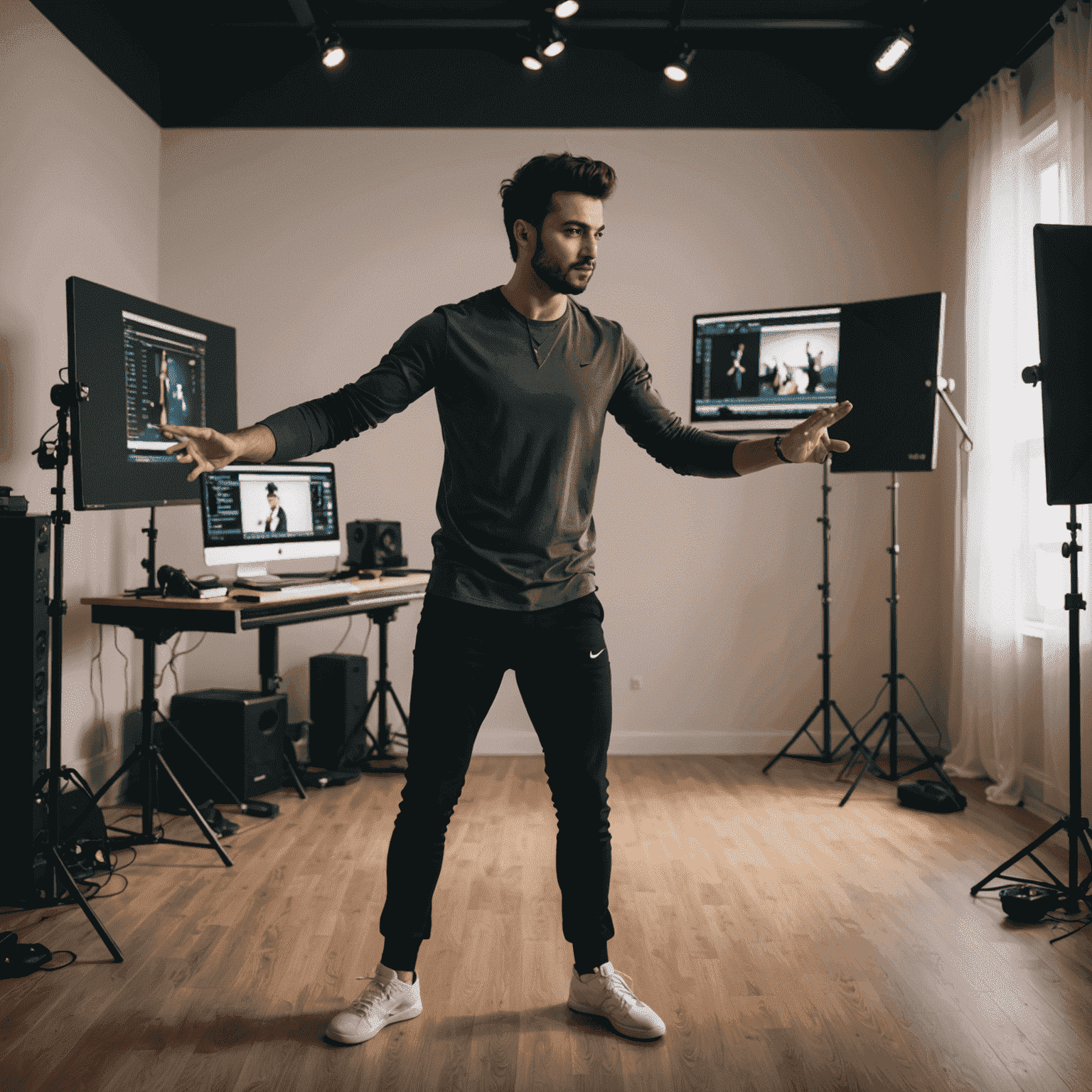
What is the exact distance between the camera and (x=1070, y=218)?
3.13 meters

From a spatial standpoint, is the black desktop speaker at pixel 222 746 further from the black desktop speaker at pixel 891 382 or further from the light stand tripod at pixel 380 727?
the black desktop speaker at pixel 891 382

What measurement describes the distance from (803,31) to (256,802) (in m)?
4.15

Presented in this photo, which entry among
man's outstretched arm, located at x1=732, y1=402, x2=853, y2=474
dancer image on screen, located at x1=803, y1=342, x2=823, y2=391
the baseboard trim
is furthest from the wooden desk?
dancer image on screen, located at x1=803, y1=342, x2=823, y2=391

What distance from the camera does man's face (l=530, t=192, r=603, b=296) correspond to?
1.64 m

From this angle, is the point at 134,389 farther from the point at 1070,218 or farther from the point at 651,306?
the point at 1070,218

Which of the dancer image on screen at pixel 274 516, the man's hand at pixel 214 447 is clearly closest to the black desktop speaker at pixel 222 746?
the dancer image on screen at pixel 274 516

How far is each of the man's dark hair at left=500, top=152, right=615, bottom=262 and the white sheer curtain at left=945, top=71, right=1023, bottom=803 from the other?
2.61 m

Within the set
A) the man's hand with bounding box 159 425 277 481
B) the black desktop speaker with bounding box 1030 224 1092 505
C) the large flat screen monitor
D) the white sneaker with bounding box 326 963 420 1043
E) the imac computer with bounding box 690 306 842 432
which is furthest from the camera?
the imac computer with bounding box 690 306 842 432

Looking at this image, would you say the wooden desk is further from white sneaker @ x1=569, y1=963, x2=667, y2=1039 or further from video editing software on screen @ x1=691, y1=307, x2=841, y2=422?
video editing software on screen @ x1=691, y1=307, x2=841, y2=422

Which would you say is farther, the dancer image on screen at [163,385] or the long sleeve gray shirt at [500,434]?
the dancer image on screen at [163,385]

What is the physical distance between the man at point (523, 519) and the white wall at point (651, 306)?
2.56 meters

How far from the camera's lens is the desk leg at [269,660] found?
12.2ft

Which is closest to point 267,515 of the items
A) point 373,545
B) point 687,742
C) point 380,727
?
point 373,545

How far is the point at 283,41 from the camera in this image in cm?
423
